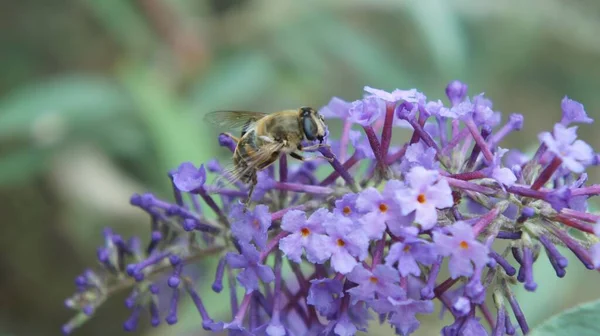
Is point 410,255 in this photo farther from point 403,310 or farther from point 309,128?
point 309,128

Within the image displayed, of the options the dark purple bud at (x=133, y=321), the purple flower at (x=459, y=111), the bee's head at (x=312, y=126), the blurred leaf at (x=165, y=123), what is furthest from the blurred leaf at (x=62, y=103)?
the purple flower at (x=459, y=111)

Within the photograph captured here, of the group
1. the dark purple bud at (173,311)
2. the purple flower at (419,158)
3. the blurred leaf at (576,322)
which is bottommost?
the dark purple bud at (173,311)

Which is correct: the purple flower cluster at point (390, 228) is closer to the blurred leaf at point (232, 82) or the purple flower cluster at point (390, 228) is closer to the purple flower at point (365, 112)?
the purple flower at point (365, 112)

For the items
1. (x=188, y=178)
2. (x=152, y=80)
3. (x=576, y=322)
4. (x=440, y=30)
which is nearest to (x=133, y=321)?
(x=188, y=178)

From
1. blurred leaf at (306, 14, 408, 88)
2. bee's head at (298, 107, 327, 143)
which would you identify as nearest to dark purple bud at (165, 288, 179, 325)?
bee's head at (298, 107, 327, 143)

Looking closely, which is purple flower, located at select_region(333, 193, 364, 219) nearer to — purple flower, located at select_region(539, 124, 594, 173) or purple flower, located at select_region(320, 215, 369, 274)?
purple flower, located at select_region(320, 215, 369, 274)

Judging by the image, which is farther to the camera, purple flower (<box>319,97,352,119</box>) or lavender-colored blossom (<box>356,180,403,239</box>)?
purple flower (<box>319,97,352,119</box>)
